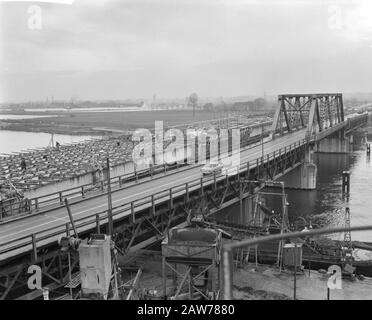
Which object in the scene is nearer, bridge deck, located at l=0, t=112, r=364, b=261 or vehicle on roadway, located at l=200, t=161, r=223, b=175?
bridge deck, located at l=0, t=112, r=364, b=261

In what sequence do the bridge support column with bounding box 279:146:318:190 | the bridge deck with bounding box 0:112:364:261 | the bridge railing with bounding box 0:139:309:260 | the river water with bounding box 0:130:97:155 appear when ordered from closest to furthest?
the bridge railing with bounding box 0:139:309:260, the bridge deck with bounding box 0:112:364:261, the bridge support column with bounding box 279:146:318:190, the river water with bounding box 0:130:97:155

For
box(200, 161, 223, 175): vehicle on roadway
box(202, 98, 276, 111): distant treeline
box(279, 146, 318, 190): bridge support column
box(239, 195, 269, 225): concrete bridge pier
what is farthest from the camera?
box(202, 98, 276, 111): distant treeline

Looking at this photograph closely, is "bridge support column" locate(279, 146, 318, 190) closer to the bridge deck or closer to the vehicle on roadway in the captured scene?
the vehicle on roadway

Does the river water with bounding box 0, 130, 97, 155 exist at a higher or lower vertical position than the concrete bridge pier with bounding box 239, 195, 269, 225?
higher

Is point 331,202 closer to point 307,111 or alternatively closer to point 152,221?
point 152,221

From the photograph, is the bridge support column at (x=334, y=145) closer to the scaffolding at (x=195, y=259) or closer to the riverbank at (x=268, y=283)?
the riverbank at (x=268, y=283)

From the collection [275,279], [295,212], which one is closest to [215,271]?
[275,279]

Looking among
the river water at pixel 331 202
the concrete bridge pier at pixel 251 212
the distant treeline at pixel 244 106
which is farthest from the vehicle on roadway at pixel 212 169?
the distant treeline at pixel 244 106

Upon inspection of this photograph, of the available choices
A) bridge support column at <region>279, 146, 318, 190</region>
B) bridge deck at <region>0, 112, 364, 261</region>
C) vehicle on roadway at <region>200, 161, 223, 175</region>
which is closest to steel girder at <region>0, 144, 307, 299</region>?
bridge deck at <region>0, 112, 364, 261</region>
